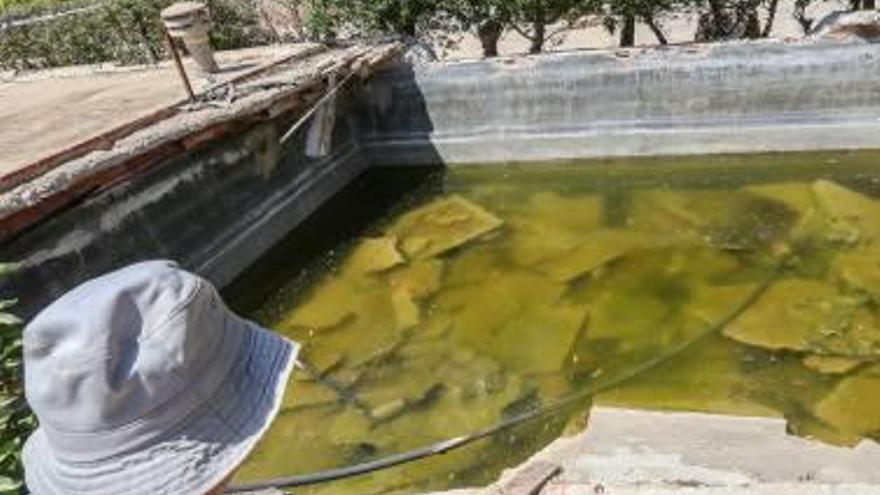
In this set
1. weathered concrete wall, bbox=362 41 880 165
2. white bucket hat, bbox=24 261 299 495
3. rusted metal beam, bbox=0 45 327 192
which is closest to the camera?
white bucket hat, bbox=24 261 299 495

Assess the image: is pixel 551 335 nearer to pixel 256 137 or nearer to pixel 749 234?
pixel 749 234

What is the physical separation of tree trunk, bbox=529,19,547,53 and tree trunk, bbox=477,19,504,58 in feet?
1.26

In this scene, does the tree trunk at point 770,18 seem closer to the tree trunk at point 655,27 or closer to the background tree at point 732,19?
the background tree at point 732,19

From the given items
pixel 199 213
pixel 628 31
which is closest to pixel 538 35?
pixel 628 31

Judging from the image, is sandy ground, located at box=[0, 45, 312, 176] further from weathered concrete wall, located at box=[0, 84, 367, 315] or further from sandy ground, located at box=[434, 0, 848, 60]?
sandy ground, located at box=[434, 0, 848, 60]

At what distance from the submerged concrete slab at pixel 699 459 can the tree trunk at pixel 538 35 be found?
657 cm

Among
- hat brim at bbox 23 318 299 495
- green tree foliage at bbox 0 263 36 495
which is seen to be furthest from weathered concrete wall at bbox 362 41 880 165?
hat brim at bbox 23 318 299 495

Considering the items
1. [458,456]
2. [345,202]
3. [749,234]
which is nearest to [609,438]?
[458,456]

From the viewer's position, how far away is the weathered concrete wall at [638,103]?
8875 millimetres

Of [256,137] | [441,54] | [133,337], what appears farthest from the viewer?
[441,54]

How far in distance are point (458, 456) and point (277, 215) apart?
4020 mm

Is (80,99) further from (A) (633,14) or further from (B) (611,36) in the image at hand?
(B) (611,36)

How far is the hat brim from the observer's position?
6.01 ft

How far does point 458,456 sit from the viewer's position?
5980mm
